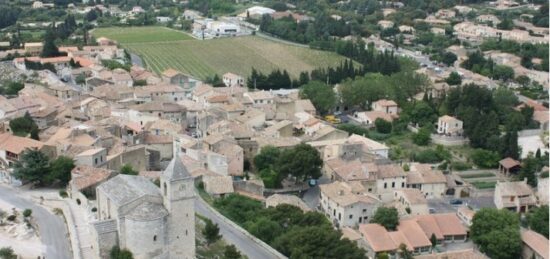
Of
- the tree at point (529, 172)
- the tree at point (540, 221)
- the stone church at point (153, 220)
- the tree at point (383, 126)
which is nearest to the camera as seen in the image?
the stone church at point (153, 220)

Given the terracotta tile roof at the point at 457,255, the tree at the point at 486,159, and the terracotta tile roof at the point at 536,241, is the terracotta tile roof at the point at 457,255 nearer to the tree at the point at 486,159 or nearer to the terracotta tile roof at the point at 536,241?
the terracotta tile roof at the point at 536,241

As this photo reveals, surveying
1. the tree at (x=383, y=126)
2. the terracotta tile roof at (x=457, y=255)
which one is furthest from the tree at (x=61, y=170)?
the tree at (x=383, y=126)

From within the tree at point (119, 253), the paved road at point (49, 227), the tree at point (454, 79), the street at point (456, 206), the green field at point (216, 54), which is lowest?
the green field at point (216, 54)

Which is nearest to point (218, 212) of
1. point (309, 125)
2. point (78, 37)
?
point (309, 125)

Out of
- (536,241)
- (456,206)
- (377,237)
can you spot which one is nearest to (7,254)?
(377,237)

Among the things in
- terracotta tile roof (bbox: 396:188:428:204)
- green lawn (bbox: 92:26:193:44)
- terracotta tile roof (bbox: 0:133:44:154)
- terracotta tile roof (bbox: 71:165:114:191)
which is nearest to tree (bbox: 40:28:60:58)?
green lawn (bbox: 92:26:193:44)

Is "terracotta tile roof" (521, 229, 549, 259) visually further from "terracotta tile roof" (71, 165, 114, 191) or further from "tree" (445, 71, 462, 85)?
"tree" (445, 71, 462, 85)
